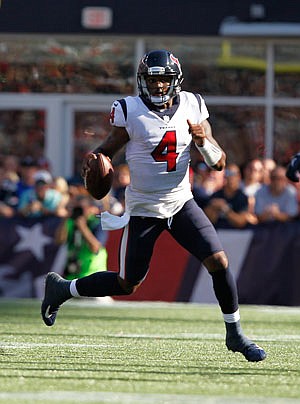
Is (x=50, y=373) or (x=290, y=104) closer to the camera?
(x=50, y=373)

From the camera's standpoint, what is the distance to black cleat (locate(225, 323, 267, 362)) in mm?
6689

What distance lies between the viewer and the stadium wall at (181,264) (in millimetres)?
12125

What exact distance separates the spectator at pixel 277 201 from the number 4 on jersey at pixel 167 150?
555 cm

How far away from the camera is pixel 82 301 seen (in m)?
12.6

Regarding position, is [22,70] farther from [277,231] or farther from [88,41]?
[277,231]

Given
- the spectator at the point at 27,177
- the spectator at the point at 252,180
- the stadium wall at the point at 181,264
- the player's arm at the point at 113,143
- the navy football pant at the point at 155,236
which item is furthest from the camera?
the spectator at the point at 27,177

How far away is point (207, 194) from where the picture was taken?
1299 cm

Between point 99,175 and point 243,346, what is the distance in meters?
1.30

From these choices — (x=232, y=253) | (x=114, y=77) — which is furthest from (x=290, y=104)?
(x=232, y=253)

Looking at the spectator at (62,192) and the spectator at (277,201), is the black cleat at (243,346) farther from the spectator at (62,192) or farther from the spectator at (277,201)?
the spectator at (62,192)

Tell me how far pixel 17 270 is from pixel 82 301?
795 mm

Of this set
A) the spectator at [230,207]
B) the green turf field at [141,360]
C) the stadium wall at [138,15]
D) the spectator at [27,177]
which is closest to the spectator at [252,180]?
the spectator at [230,207]

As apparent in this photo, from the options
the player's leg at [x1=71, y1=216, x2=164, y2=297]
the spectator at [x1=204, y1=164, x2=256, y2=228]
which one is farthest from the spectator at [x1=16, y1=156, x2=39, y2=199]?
the player's leg at [x1=71, y1=216, x2=164, y2=297]

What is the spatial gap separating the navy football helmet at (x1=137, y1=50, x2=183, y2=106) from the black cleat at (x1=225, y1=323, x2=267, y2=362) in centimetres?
139
